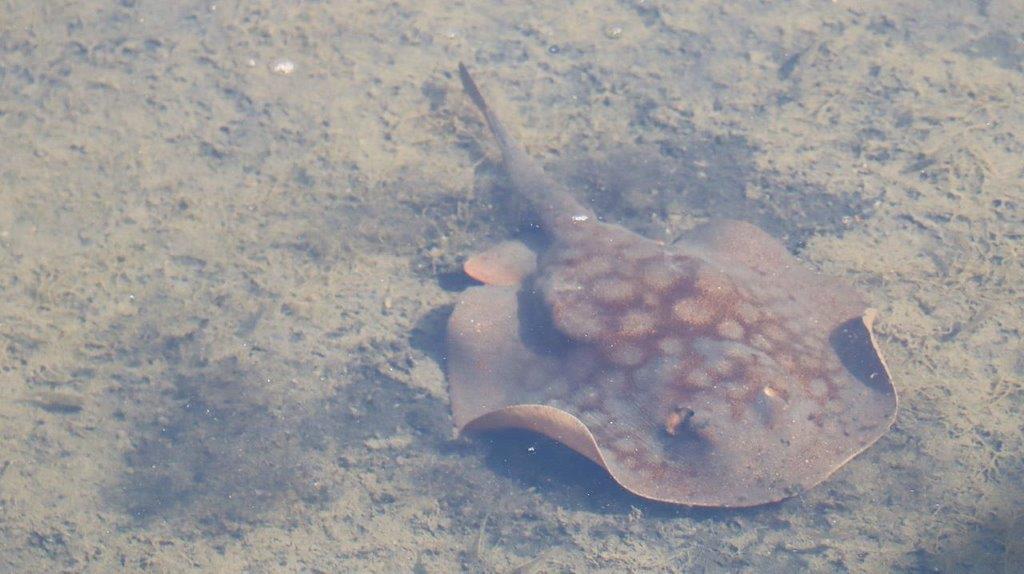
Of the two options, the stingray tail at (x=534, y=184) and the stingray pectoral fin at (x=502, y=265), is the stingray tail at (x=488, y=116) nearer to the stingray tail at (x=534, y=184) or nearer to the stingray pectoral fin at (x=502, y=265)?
the stingray tail at (x=534, y=184)

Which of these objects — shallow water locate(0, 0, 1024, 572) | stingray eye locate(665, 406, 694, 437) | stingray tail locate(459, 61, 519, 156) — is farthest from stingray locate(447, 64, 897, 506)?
stingray tail locate(459, 61, 519, 156)

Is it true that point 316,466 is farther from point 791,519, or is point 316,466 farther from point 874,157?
point 874,157

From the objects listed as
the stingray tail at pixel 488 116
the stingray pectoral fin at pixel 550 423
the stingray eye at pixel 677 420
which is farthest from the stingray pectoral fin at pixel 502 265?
the stingray eye at pixel 677 420

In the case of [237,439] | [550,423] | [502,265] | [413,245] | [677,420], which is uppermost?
[677,420]

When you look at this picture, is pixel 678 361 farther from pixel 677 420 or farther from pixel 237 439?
pixel 237 439

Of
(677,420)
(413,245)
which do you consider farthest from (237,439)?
(677,420)

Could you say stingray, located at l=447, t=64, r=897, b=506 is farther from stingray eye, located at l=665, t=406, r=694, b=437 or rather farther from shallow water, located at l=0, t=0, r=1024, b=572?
shallow water, located at l=0, t=0, r=1024, b=572
